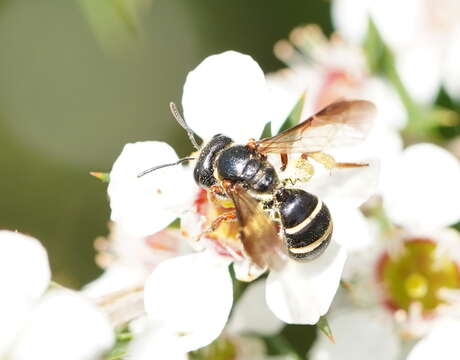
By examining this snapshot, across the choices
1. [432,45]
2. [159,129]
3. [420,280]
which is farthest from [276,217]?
[159,129]

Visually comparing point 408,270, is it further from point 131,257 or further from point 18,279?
point 18,279

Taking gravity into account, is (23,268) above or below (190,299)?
above

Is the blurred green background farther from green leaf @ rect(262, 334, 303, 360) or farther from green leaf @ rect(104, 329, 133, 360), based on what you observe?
green leaf @ rect(104, 329, 133, 360)

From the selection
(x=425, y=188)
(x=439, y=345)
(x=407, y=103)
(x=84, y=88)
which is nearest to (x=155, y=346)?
(x=439, y=345)

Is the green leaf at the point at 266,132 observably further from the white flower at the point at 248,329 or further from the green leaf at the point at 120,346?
the green leaf at the point at 120,346

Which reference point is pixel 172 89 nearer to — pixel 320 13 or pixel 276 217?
pixel 320 13

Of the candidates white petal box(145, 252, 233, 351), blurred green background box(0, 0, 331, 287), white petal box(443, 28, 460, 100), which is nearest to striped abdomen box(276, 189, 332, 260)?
white petal box(145, 252, 233, 351)
